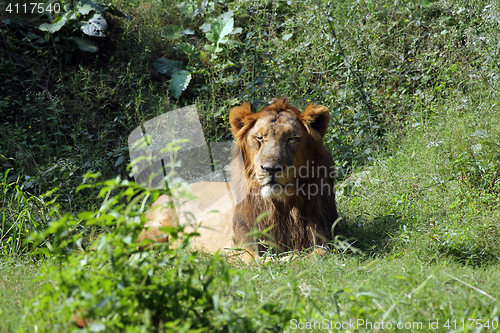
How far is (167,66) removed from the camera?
7652 mm

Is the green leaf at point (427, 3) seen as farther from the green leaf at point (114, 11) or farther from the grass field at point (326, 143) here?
the green leaf at point (114, 11)

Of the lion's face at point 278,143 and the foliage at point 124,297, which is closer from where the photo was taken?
the foliage at point 124,297

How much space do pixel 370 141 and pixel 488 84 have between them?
1.70m

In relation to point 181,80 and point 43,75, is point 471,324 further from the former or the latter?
point 43,75

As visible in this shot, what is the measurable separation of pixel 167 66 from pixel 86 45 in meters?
1.29

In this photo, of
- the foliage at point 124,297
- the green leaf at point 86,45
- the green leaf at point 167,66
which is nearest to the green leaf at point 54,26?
the green leaf at point 86,45

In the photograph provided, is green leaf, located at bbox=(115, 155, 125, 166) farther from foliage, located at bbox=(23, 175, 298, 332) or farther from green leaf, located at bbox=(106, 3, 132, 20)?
foliage, located at bbox=(23, 175, 298, 332)

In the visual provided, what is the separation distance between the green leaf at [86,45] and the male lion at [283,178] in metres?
3.73

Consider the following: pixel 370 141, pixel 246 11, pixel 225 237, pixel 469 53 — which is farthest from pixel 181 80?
pixel 469 53

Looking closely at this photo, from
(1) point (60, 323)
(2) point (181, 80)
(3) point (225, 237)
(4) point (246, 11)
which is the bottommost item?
(3) point (225, 237)

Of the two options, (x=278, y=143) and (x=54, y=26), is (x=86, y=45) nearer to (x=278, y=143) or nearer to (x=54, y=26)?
(x=54, y=26)

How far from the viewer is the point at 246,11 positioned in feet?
27.1

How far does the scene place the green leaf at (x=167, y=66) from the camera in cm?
761

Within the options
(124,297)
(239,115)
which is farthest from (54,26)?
(124,297)
